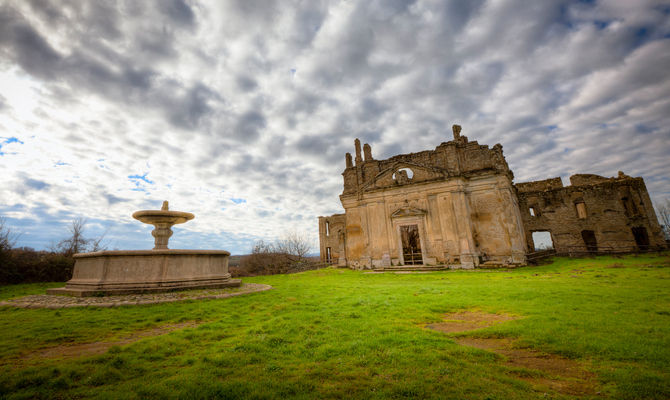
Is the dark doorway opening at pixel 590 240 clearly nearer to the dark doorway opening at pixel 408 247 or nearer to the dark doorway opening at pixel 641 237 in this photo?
the dark doorway opening at pixel 641 237

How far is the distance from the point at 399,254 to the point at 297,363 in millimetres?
18631

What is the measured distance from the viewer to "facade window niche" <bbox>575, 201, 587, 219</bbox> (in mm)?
26134

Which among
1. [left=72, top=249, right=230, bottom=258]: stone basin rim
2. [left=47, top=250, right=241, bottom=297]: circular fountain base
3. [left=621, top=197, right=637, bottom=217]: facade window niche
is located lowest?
[left=47, top=250, right=241, bottom=297]: circular fountain base

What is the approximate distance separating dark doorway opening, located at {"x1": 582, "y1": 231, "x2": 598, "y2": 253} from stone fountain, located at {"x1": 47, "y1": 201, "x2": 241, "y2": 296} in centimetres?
3205

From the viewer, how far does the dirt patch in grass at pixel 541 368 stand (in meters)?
2.75

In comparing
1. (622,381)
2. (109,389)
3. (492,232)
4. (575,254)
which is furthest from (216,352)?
(575,254)

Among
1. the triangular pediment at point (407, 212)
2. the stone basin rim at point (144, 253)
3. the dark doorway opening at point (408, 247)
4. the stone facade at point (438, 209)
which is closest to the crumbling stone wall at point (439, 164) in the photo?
the stone facade at point (438, 209)

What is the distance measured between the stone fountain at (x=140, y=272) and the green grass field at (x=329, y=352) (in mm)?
2099

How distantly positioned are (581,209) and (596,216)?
2616 millimetres

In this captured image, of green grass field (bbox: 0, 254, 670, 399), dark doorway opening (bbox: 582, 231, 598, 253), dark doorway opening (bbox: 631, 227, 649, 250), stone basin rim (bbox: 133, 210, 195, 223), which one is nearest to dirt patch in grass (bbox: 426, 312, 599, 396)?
green grass field (bbox: 0, 254, 670, 399)

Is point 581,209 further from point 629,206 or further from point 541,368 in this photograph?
point 541,368

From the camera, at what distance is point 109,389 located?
2.80 metres

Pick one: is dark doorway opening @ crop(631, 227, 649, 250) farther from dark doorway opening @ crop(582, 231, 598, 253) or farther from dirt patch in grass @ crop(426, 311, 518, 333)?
dirt patch in grass @ crop(426, 311, 518, 333)

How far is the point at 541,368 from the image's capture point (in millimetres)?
3219
